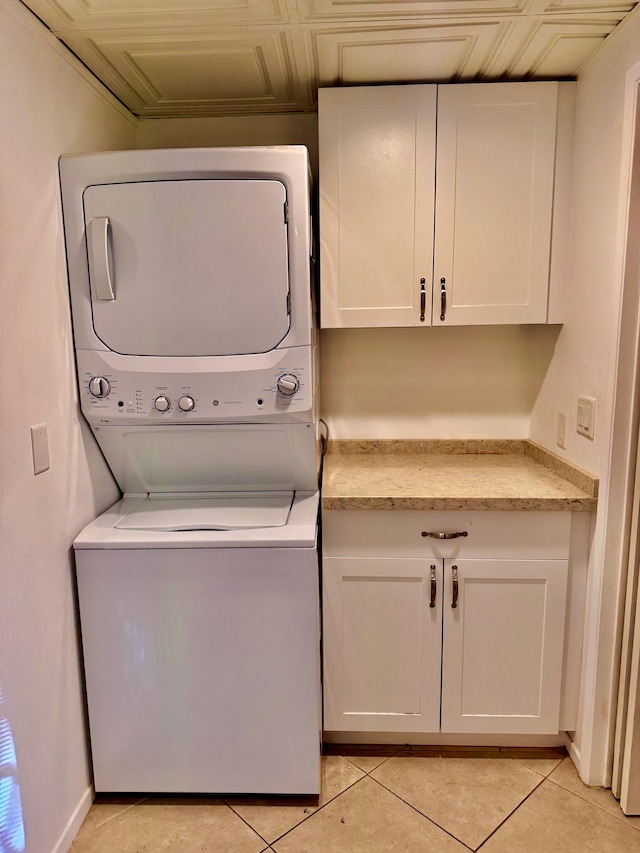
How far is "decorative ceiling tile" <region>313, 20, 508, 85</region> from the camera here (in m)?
1.44

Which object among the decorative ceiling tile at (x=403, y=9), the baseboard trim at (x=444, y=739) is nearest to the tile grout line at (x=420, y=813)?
the baseboard trim at (x=444, y=739)

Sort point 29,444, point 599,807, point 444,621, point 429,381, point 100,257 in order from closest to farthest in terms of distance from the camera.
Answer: point 29,444 < point 100,257 < point 599,807 < point 444,621 < point 429,381

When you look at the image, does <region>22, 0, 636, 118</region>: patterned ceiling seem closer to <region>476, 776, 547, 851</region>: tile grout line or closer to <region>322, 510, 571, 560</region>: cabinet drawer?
<region>322, 510, 571, 560</region>: cabinet drawer

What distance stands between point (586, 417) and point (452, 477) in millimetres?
473

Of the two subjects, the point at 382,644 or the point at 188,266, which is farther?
the point at 382,644

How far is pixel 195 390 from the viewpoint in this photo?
60.3 inches

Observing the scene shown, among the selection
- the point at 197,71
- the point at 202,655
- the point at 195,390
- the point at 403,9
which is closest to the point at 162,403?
the point at 195,390

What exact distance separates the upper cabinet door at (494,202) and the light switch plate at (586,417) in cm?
34

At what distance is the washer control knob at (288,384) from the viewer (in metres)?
1.50

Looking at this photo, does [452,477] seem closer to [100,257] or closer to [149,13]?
[100,257]

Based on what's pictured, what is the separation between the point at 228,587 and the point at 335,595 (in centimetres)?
38

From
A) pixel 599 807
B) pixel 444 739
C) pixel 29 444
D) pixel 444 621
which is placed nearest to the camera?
pixel 29 444

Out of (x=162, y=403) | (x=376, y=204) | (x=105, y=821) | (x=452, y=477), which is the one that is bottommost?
(x=105, y=821)

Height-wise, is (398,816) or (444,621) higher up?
(444,621)
